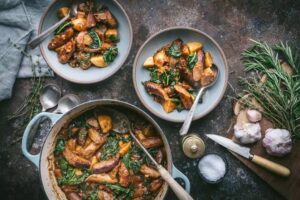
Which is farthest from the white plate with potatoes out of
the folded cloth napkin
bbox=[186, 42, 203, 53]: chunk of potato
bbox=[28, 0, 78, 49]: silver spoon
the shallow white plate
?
the folded cloth napkin

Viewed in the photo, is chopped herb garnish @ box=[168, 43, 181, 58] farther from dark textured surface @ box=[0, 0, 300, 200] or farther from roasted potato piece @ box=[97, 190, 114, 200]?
→ roasted potato piece @ box=[97, 190, 114, 200]

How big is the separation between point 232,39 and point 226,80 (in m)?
0.31

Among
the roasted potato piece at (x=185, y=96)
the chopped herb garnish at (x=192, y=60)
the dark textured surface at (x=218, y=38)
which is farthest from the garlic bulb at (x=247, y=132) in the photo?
the chopped herb garnish at (x=192, y=60)

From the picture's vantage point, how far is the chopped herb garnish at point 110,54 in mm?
2617

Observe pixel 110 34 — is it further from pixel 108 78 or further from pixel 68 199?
pixel 68 199

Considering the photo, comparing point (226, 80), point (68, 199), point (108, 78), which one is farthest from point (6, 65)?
point (226, 80)

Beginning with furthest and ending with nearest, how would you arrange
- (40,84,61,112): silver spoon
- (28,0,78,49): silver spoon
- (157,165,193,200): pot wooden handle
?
(40,84,61,112): silver spoon
(28,0,78,49): silver spoon
(157,165,193,200): pot wooden handle

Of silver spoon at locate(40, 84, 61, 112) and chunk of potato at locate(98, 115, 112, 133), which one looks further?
silver spoon at locate(40, 84, 61, 112)

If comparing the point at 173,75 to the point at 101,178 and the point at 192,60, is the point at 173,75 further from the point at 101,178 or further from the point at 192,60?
the point at 101,178

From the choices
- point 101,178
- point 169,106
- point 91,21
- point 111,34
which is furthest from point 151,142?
point 91,21

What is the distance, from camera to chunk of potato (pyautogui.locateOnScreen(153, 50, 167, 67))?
2.59m

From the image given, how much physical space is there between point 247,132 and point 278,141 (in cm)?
18

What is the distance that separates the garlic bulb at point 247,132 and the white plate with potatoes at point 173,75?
0.69 ft

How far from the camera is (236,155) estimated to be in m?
Result: 2.67
